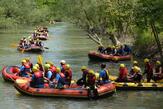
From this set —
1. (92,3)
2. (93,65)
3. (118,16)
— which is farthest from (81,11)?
(93,65)

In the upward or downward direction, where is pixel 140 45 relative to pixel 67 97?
upward

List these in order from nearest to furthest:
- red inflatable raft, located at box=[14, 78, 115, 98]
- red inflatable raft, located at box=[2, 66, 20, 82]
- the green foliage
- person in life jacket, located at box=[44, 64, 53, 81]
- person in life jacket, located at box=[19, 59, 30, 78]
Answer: red inflatable raft, located at box=[14, 78, 115, 98] → person in life jacket, located at box=[44, 64, 53, 81] → person in life jacket, located at box=[19, 59, 30, 78] → red inflatable raft, located at box=[2, 66, 20, 82] → the green foliage

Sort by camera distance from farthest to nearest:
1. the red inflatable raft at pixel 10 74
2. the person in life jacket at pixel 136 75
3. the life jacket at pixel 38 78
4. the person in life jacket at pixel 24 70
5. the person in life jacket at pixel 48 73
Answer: the red inflatable raft at pixel 10 74 < the person in life jacket at pixel 24 70 < the person in life jacket at pixel 136 75 < the person in life jacket at pixel 48 73 < the life jacket at pixel 38 78

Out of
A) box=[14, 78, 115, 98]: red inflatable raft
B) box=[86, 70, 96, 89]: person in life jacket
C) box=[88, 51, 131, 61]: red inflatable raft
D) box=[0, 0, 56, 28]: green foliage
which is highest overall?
box=[0, 0, 56, 28]: green foliage

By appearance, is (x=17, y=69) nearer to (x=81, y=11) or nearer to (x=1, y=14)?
(x=81, y=11)

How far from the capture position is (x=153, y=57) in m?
32.4

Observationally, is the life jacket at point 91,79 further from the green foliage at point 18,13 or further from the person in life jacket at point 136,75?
the green foliage at point 18,13

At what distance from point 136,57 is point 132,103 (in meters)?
15.7

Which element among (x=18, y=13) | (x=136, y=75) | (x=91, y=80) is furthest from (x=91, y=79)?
(x=18, y=13)

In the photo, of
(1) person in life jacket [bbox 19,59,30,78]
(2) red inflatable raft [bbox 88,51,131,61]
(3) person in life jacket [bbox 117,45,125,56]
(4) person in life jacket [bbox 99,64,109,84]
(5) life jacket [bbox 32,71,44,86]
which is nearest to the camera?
(5) life jacket [bbox 32,71,44,86]

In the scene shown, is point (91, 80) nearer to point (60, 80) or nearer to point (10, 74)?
point (60, 80)

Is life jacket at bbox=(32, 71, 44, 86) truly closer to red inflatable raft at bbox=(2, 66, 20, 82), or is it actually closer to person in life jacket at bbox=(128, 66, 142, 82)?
red inflatable raft at bbox=(2, 66, 20, 82)

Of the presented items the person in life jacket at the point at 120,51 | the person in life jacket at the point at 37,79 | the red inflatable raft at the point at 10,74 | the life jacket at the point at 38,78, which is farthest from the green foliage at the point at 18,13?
the life jacket at the point at 38,78

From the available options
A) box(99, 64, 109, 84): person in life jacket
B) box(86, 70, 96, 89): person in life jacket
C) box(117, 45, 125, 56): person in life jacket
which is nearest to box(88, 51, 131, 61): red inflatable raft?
box(117, 45, 125, 56): person in life jacket
